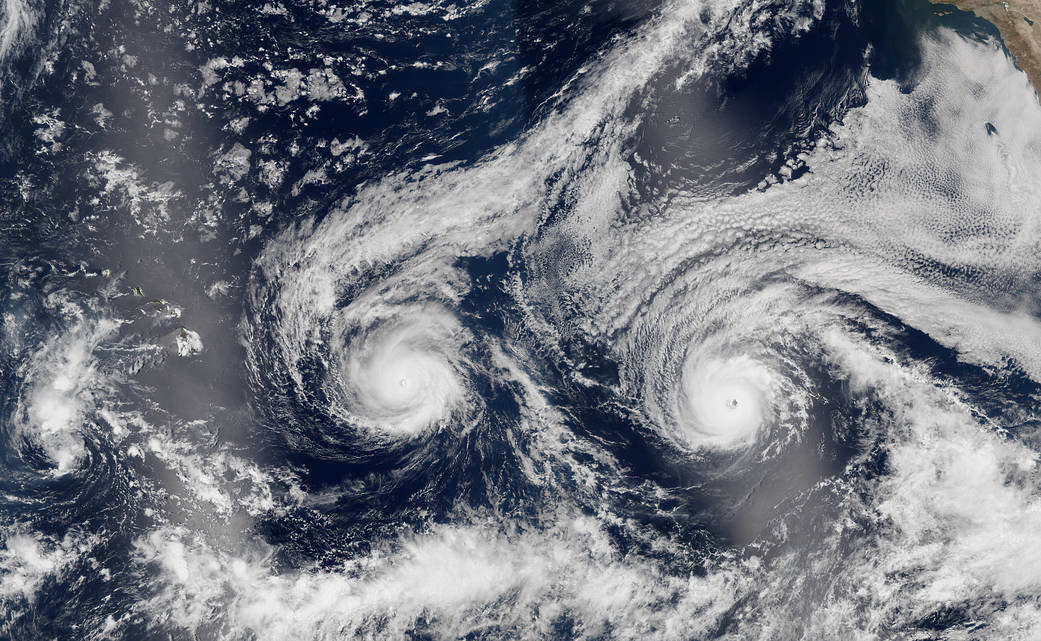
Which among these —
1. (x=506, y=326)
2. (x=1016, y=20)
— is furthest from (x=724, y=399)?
(x=1016, y=20)

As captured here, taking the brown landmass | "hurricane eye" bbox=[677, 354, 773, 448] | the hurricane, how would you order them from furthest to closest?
1. the brown landmass
2. "hurricane eye" bbox=[677, 354, 773, 448]
3. the hurricane

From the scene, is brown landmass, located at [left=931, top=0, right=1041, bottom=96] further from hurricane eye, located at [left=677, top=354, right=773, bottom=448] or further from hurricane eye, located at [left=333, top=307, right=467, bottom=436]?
hurricane eye, located at [left=333, top=307, right=467, bottom=436]

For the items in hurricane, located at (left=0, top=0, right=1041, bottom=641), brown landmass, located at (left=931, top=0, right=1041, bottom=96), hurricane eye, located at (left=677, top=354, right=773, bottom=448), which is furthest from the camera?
brown landmass, located at (left=931, top=0, right=1041, bottom=96)

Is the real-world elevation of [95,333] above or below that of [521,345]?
above

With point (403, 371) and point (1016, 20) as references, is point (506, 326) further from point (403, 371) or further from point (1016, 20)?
point (1016, 20)

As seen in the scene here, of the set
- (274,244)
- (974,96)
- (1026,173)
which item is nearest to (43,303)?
(274,244)

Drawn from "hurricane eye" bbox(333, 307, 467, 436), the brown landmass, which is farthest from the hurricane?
the brown landmass

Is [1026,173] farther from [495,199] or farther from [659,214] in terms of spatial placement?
[495,199]
